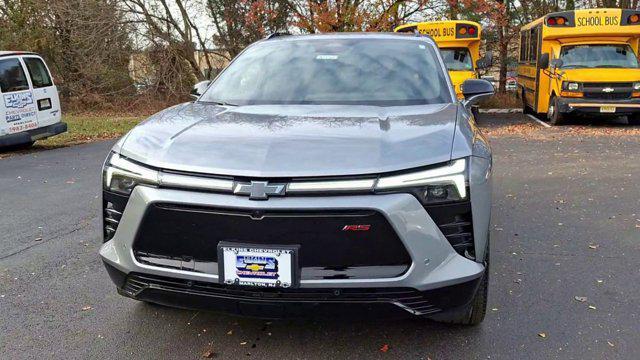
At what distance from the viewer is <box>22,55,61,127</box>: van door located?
10.9 m

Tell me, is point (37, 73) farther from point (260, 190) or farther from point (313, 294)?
point (313, 294)

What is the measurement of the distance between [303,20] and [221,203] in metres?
17.8

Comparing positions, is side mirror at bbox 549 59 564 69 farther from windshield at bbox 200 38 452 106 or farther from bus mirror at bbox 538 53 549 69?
windshield at bbox 200 38 452 106

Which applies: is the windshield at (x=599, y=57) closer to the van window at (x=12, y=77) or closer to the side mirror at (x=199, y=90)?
the side mirror at (x=199, y=90)

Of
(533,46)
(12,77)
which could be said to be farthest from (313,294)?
(533,46)

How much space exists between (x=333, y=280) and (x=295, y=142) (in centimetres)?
66

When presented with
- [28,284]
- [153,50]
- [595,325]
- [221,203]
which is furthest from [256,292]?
[153,50]

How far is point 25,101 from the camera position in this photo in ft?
34.8

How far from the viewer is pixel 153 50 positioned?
22125 mm

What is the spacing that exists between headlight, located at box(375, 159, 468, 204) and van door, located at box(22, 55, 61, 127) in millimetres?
10444

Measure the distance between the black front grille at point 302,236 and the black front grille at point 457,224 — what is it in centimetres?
21

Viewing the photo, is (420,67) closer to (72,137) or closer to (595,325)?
(595,325)

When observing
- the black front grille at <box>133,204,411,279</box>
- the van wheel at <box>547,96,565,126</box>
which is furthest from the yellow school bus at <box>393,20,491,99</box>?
the black front grille at <box>133,204,411,279</box>

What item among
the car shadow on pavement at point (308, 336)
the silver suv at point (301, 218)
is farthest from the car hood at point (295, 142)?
the car shadow on pavement at point (308, 336)
